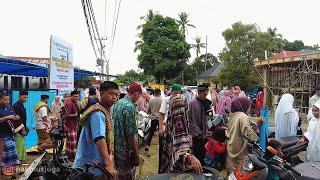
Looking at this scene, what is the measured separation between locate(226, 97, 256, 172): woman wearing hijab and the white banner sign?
580 cm

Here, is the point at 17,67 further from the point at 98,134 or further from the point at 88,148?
the point at 98,134

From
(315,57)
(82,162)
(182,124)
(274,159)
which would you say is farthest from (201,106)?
(315,57)

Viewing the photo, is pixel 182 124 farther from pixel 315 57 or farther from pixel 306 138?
pixel 315 57

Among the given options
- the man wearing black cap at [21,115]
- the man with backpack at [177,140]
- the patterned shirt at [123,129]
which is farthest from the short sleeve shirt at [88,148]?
the man wearing black cap at [21,115]

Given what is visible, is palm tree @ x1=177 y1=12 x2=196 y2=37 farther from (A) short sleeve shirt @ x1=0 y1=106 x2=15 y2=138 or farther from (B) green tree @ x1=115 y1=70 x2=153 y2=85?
(A) short sleeve shirt @ x1=0 y1=106 x2=15 y2=138

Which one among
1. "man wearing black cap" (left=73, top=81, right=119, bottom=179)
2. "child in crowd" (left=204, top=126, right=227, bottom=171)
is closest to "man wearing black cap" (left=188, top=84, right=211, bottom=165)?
"child in crowd" (left=204, top=126, right=227, bottom=171)

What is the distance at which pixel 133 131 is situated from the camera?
408 centimetres

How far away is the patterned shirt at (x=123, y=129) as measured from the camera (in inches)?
161

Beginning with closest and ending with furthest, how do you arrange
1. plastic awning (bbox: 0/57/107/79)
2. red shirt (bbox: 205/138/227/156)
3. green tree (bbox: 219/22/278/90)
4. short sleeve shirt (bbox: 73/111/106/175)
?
short sleeve shirt (bbox: 73/111/106/175)
red shirt (bbox: 205/138/227/156)
plastic awning (bbox: 0/57/107/79)
green tree (bbox: 219/22/278/90)

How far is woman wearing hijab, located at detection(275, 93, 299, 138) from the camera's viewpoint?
7000 mm

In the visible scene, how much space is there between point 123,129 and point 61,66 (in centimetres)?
665

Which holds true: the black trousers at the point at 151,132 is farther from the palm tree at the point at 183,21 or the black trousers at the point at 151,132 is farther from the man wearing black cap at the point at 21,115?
the palm tree at the point at 183,21

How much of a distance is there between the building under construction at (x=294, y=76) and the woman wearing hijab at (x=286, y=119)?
13.2 metres

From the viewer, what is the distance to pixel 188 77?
5253cm
